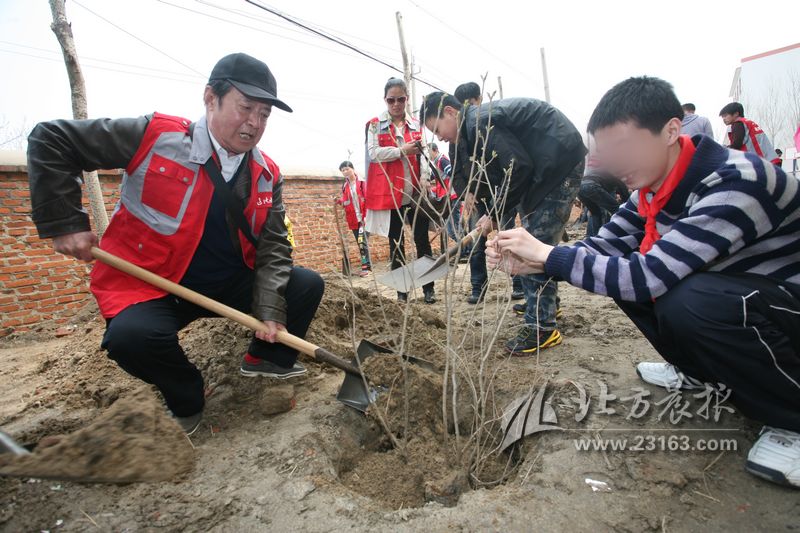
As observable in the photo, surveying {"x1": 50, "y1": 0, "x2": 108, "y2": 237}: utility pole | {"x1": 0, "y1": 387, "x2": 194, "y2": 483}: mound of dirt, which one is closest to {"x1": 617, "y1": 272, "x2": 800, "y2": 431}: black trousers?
{"x1": 0, "y1": 387, "x2": 194, "y2": 483}: mound of dirt

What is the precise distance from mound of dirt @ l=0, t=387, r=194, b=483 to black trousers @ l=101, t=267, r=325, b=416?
428mm

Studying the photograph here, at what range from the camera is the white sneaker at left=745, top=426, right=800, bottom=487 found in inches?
55.4

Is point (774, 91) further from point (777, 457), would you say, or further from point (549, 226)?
point (777, 457)

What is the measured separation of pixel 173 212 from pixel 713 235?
2335 millimetres

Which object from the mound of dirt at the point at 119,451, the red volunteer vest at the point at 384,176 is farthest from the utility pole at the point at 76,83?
the mound of dirt at the point at 119,451

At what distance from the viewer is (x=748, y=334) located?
1.44 meters

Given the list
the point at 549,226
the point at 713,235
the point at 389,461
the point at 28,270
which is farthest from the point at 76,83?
the point at 713,235

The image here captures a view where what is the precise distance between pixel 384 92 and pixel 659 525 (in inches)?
151

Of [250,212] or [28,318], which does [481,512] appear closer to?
[250,212]

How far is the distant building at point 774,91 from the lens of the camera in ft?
80.5

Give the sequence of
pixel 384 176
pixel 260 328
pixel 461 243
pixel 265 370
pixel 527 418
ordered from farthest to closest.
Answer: pixel 384 176 → pixel 265 370 → pixel 260 328 → pixel 527 418 → pixel 461 243

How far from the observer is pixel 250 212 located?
233cm

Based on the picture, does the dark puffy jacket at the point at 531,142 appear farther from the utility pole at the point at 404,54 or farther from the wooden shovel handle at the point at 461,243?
the utility pole at the point at 404,54

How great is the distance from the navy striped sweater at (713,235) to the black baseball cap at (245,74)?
5.31ft
